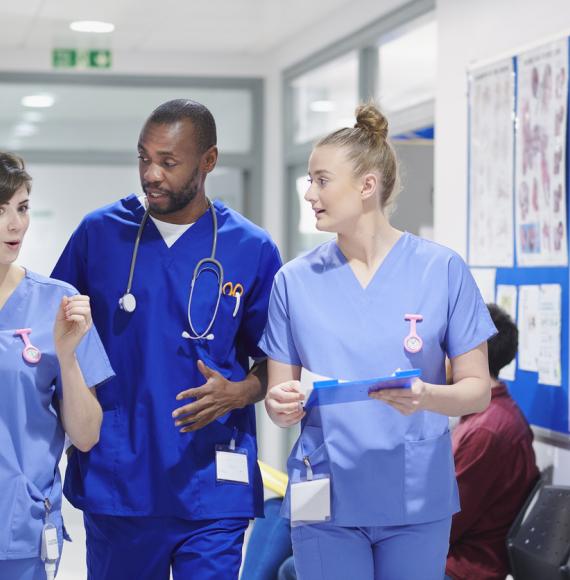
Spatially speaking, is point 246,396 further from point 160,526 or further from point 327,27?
point 327,27

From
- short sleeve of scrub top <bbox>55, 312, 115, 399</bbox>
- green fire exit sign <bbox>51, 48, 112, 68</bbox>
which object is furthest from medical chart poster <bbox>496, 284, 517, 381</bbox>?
green fire exit sign <bbox>51, 48, 112, 68</bbox>

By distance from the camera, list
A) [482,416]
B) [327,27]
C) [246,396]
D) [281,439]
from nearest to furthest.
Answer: [246,396]
[482,416]
[327,27]
[281,439]

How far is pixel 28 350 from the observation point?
6.43 feet

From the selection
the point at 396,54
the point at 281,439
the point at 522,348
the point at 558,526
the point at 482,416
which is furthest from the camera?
the point at 281,439

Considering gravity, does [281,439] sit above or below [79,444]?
below

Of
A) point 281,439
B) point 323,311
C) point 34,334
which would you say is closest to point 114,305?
point 34,334

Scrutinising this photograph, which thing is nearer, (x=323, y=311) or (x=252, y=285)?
(x=323, y=311)

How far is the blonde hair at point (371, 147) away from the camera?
6.82 feet

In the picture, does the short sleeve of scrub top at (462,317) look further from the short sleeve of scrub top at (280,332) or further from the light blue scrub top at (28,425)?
the light blue scrub top at (28,425)

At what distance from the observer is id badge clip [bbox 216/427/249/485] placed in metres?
2.23

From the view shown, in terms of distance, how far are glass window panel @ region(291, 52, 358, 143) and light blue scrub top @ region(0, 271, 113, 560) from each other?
3.72 meters

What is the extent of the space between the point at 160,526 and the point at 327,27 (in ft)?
12.8

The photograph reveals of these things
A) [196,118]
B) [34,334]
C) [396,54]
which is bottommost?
[34,334]

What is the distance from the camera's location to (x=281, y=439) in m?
6.59
